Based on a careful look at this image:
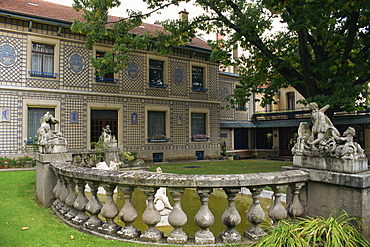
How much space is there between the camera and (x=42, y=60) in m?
15.6

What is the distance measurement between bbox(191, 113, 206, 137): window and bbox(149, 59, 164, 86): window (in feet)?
13.3

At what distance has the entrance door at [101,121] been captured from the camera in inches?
677

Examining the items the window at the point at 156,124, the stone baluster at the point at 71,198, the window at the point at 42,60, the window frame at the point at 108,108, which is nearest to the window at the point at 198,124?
the window at the point at 156,124

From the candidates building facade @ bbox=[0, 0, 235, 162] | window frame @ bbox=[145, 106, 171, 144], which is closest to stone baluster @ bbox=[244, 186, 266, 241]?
building facade @ bbox=[0, 0, 235, 162]

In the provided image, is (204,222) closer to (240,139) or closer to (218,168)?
(218,168)

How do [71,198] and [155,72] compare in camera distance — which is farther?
[155,72]

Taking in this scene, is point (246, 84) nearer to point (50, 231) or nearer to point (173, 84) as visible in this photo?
point (173, 84)

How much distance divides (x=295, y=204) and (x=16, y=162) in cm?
1476

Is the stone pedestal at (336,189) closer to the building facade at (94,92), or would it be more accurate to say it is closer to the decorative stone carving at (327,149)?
→ the decorative stone carving at (327,149)

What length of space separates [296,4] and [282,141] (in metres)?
17.4

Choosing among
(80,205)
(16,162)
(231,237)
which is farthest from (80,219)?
(16,162)

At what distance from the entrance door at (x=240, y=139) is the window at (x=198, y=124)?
5.02 metres

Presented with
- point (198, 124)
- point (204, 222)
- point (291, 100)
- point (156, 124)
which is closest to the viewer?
point (204, 222)

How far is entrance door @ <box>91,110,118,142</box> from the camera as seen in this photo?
1719cm
